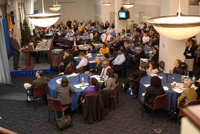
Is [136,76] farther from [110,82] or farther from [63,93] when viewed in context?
[63,93]

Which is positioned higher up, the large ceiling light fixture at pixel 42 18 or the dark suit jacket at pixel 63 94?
the large ceiling light fixture at pixel 42 18

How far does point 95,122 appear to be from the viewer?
6.02 metres

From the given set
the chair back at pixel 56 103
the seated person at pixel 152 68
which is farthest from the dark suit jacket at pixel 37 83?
the seated person at pixel 152 68

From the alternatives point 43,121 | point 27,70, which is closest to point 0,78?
point 27,70

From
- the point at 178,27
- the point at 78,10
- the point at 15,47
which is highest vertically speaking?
the point at 78,10

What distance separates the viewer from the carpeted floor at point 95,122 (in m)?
5.65

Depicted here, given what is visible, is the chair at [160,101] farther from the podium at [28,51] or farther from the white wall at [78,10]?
the white wall at [78,10]

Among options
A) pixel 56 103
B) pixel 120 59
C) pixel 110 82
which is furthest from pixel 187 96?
pixel 120 59

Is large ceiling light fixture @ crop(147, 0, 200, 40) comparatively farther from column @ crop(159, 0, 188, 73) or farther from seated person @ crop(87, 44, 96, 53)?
seated person @ crop(87, 44, 96, 53)

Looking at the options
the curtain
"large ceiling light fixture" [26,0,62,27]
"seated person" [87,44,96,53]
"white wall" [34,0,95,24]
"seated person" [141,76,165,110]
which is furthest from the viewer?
"white wall" [34,0,95,24]

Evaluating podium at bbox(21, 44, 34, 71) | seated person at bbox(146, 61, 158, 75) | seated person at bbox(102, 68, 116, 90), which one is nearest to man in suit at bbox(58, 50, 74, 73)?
podium at bbox(21, 44, 34, 71)

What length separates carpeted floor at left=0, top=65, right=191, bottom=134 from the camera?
565 cm

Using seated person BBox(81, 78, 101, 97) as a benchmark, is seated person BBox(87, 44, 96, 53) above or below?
above

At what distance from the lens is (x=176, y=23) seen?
94.8 inches
